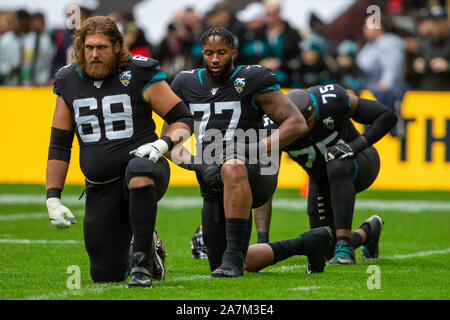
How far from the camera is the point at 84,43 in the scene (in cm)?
508

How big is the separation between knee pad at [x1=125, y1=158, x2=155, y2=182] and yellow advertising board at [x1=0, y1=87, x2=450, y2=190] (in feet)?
23.1

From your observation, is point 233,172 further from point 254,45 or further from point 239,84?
point 254,45

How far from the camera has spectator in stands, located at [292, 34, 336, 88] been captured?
12.4m

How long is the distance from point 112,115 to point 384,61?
805 cm

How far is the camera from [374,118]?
259 inches

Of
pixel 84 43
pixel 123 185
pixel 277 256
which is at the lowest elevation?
pixel 277 256

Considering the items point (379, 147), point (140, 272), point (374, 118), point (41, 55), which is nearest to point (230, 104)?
point (140, 272)

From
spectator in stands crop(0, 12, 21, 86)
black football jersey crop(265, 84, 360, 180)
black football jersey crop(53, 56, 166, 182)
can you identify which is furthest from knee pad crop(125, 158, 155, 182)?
spectator in stands crop(0, 12, 21, 86)

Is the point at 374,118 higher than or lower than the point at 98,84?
lower

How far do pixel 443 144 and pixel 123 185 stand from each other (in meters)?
7.86

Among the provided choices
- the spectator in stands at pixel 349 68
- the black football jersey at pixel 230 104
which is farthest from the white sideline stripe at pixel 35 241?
the spectator in stands at pixel 349 68
